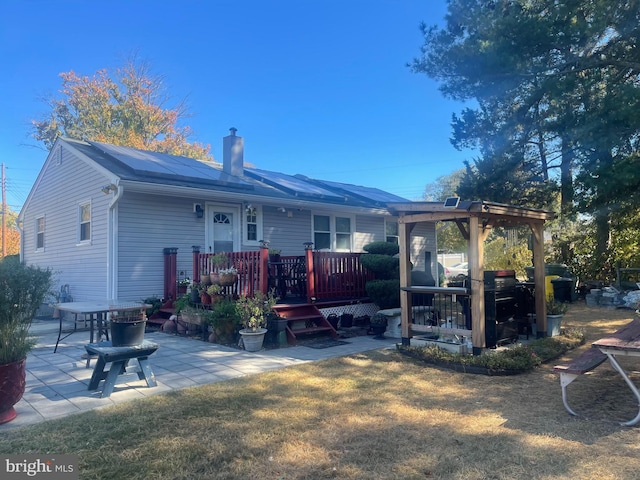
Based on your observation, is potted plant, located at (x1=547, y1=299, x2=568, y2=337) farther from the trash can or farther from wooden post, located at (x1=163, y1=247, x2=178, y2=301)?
wooden post, located at (x1=163, y1=247, x2=178, y2=301)

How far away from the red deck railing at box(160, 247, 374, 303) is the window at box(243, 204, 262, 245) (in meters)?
1.96

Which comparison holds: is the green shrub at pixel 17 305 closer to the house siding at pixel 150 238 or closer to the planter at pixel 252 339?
the planter at pixel 252 339

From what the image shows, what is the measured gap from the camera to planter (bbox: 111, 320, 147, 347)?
4.45m

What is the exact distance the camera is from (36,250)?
42.9 feet

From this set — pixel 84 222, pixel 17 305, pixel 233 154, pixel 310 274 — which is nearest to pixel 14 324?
pixel 17 305

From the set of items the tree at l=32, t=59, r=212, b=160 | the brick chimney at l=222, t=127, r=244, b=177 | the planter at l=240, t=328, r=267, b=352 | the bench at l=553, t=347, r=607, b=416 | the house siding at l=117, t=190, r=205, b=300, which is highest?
the tree at l=32, t=59, r=212, b=160

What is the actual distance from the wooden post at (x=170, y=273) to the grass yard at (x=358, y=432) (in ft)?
16.9

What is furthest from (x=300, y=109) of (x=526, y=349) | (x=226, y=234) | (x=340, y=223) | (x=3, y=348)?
(x=3, y=348)

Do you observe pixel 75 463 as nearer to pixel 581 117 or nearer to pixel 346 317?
pixel 346 317

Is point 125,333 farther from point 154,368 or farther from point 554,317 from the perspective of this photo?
point 554,317

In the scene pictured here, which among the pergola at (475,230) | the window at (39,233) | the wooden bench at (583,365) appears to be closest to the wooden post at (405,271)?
the pergola at (475,230)

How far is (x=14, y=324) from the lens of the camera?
12.0 ft

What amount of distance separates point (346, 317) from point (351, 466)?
5.75 meters

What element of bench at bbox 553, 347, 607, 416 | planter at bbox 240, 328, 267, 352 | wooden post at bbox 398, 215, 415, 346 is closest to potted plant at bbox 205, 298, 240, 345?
planter at bbox 240, 328, 267, 352
